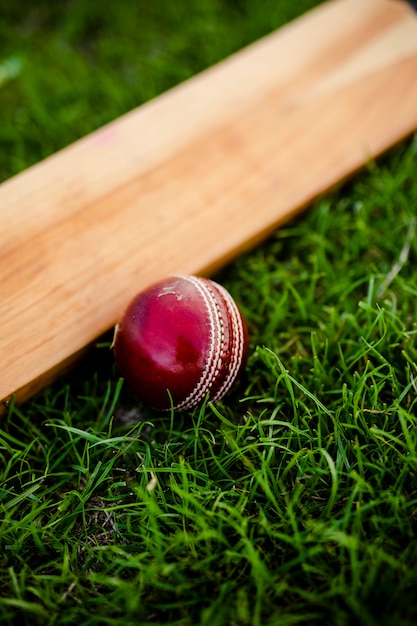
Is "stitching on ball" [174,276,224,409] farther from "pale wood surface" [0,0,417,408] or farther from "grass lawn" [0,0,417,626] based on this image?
"pale wood surface" [0,0,417,408]

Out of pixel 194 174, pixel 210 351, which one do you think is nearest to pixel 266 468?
pixel 210 351

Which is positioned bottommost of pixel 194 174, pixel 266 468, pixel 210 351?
pixel 266 468

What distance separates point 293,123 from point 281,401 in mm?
1141

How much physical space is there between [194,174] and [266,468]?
110 centimetres

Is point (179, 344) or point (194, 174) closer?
point (179, 344)

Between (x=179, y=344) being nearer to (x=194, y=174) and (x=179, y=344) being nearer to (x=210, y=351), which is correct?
(x=210, y=351)

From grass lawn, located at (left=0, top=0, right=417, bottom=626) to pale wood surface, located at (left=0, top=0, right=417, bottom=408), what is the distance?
0.44ft

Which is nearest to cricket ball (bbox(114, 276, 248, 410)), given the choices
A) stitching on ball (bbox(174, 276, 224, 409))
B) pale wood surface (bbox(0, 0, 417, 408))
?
stitching on ball (bbox(174, 276, 224, 409))

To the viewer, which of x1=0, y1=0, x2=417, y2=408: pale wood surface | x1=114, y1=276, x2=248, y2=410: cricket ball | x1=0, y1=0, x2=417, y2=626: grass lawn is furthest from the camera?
x1=0, y1=0, x2=417, y2=408: pale wood surface

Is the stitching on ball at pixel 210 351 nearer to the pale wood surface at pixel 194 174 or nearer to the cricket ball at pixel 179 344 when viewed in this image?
the cricket ball at pixel 179 344

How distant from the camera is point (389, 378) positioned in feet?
5.01

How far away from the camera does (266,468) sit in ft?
4.56

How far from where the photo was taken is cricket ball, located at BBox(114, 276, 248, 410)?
4.63ft

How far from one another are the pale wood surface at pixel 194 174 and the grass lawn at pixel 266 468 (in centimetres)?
13
